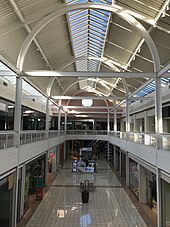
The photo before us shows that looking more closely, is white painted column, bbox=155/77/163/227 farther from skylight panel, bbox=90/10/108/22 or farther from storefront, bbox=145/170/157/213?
skylight panel, bbox=90/10/108/22

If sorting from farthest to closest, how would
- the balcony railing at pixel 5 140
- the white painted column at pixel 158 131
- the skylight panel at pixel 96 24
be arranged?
the skylight panel at pixel 96 24
the white painted column at pixel 158 131
the balcony railing at pixel 5 140

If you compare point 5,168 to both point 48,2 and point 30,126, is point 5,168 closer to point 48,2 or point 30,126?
point 48,2

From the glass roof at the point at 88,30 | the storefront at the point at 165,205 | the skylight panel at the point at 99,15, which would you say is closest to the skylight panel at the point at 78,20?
the glass roof at the point at 88,30

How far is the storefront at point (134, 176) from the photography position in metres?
12.8

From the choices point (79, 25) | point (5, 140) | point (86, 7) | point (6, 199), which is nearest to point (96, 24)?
point (79, 25)

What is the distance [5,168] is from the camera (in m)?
6.36

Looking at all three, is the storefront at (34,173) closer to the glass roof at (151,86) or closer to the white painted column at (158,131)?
the white painted column at (158,131)

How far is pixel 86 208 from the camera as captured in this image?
10.7 meters

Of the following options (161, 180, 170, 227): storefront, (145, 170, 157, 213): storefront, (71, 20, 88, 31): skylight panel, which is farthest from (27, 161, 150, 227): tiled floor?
(71, 20, 88, 31): skylight panel

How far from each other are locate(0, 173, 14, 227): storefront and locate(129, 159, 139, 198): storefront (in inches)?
308

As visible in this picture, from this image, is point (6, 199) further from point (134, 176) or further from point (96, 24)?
point (96, 24)

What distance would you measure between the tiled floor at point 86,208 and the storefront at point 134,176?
725mm

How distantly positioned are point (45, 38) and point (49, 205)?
9.17 meters

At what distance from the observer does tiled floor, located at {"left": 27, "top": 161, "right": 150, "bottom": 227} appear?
904 centimetres
